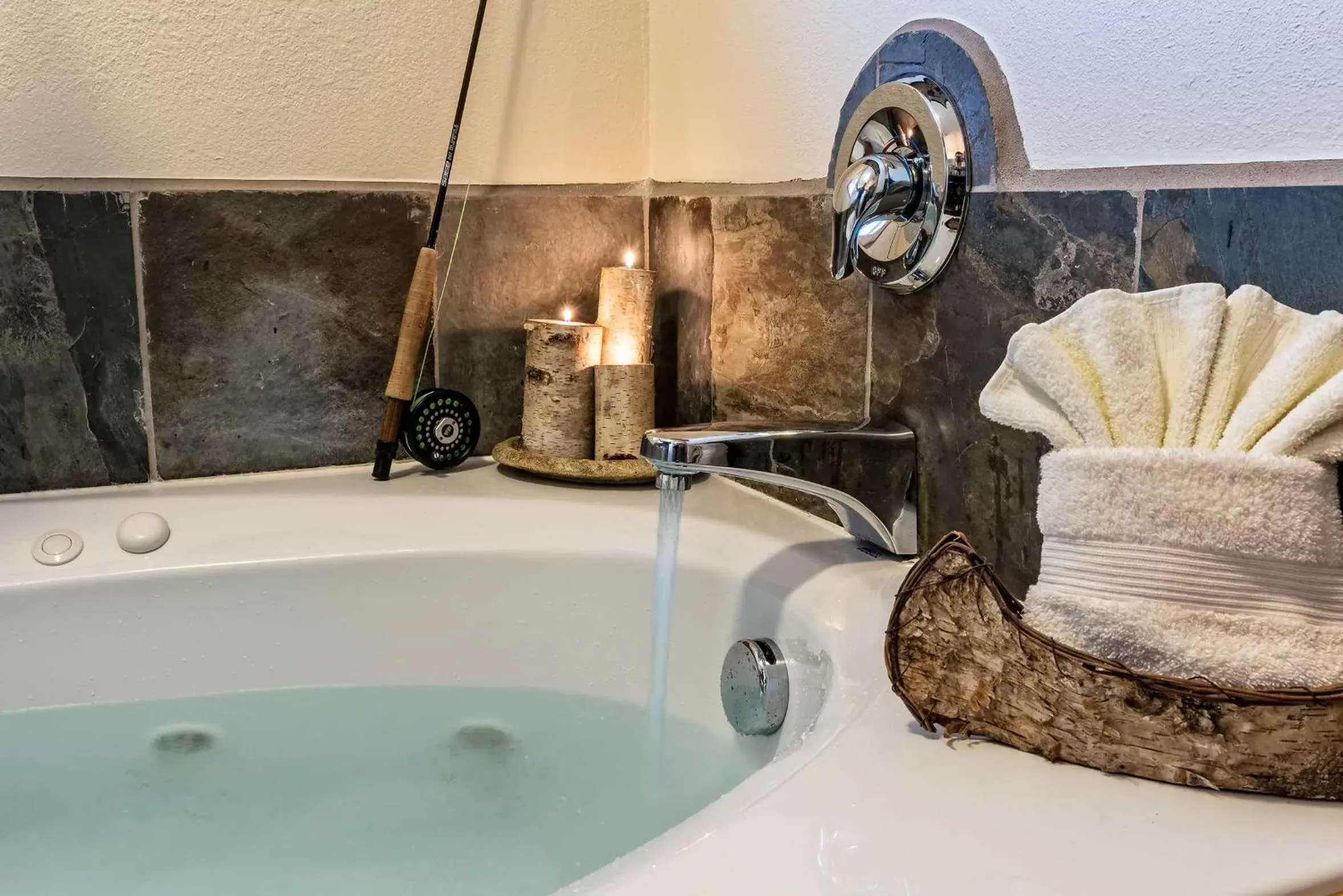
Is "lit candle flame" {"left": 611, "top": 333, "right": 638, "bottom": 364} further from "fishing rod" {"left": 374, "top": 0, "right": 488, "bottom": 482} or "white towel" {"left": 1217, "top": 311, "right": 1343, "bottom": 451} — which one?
"white towel" {"left": 1217, "top": 311, "right": 1343, "bottom": 451}

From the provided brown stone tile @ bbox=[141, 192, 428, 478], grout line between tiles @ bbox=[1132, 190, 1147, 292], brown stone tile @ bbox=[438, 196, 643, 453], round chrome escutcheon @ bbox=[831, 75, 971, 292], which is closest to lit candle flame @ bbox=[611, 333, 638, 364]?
brown stone tile @ bbox=[438, 196, 643, 453]

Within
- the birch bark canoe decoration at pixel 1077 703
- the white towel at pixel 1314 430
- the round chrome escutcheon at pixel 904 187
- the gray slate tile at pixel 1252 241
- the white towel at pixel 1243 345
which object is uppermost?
the round chrome escutcheon at pixel 904 187

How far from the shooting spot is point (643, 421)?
1.35 meters

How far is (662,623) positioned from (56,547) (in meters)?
0.61

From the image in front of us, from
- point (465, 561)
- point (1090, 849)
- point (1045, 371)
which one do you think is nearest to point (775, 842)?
point (1090, 849)

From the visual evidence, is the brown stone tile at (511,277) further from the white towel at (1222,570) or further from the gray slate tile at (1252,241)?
the white towel at (1222,570)

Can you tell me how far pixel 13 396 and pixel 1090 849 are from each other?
117 centimetres

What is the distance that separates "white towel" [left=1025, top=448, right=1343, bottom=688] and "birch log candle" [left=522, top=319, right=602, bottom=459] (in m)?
0.84

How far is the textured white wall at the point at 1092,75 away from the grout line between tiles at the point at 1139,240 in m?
0.02

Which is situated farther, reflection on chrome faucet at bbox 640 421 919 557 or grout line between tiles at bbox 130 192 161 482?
grout line between tiles at bbox 130 192 161 482

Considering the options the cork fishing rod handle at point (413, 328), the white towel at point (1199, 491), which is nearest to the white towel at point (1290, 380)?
the white towel at point (1199, 491)

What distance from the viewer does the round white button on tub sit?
1142mm

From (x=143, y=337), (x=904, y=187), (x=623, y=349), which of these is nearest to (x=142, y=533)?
(x=143, y=337)

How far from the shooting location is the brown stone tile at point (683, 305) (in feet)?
4.44
